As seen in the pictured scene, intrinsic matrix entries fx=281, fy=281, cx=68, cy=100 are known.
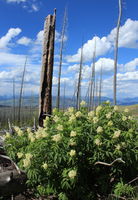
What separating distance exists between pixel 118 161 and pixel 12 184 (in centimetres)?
228

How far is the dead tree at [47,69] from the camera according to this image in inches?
365

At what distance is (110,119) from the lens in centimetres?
662

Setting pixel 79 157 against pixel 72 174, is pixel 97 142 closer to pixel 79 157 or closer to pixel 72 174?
pixel 79 157

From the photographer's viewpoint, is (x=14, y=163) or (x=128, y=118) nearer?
(x=14, y=163)

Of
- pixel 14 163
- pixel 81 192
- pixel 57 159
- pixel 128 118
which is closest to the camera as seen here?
pixel 57 159

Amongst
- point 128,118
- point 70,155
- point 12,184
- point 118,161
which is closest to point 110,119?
point 128,118

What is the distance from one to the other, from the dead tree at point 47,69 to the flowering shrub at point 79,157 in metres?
2.67

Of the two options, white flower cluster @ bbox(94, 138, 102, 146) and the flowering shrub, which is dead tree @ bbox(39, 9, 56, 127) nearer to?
the flowering shrub

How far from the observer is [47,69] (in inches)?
371

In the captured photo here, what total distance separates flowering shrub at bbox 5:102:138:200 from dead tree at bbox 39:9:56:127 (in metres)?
2.67

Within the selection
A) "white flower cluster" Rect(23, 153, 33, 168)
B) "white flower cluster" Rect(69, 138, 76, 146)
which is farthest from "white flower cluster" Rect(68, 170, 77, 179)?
"white flower cluster" Rect(23, 153, 33, 168)

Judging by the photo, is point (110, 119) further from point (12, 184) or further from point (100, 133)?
point (12, 184)

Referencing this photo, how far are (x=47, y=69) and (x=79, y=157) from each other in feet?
14.2

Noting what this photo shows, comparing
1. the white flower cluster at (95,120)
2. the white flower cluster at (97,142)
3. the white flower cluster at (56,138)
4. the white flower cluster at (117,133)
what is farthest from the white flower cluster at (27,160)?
the white flower cluster at (117,133)
